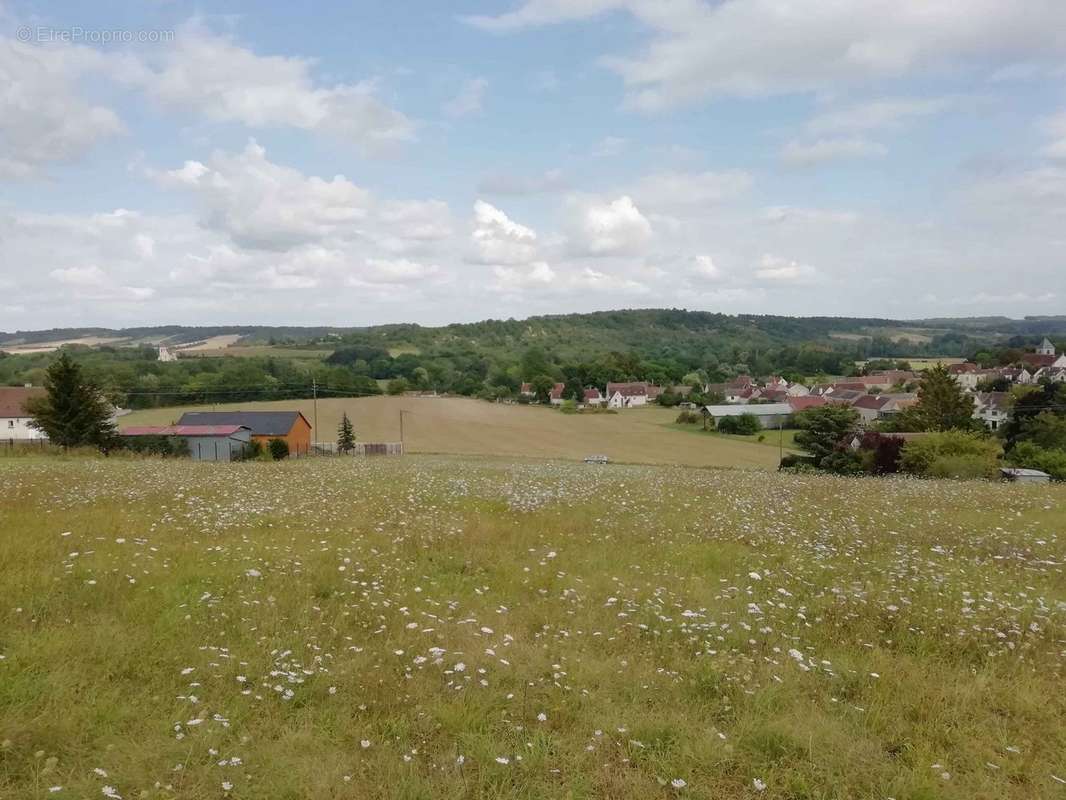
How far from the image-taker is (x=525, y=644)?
7273mm

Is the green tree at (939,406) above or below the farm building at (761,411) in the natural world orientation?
above

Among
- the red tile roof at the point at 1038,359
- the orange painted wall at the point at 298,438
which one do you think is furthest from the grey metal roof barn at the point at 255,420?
the red tile roof at the point at 1038,359

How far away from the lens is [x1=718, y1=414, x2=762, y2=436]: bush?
3570 inches

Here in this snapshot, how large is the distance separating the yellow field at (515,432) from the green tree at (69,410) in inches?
1134

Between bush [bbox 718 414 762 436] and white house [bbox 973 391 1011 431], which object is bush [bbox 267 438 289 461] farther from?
white house [bbox 973 391 1011 431]

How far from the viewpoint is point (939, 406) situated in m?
66.9

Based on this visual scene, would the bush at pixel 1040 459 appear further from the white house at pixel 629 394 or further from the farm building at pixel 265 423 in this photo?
the white house at pixel 629 394

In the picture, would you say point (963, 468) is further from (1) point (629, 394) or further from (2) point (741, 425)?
(1) point (629, 394)

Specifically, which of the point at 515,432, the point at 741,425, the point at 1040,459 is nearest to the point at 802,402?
the point at 741,425

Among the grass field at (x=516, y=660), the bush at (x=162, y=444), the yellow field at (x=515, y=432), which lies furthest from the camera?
the yellow field at (x=515, y=432)

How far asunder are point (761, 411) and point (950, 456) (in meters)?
67.3

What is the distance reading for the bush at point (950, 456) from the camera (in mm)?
37594

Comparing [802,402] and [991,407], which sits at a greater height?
[802,402]

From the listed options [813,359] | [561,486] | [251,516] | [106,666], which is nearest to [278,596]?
[106,666]
